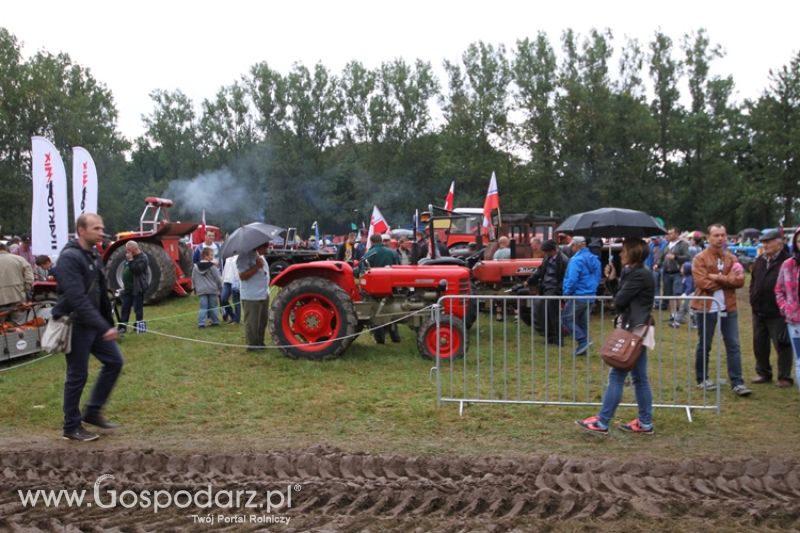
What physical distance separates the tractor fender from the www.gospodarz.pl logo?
170 inches

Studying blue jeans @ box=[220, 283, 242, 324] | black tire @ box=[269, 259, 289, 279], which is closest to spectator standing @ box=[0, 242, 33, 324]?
blue jeans @ box=[220, 283, 242, 324]

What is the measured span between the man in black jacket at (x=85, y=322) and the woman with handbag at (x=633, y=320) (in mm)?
3764

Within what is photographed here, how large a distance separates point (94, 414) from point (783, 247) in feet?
21.4

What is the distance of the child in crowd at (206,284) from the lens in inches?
424

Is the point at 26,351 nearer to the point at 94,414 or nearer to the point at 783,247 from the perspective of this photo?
the point at 94,414

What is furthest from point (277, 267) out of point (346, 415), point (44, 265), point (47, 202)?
point (346, 415)

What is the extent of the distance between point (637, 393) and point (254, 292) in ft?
16.8

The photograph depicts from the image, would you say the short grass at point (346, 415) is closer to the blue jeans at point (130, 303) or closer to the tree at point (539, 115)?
the blue jeans at point (130, 303)

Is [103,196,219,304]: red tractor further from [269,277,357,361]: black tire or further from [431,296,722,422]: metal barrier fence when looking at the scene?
[431,296,722,422]: metal barrier fence

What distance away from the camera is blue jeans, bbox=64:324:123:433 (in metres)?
5.09

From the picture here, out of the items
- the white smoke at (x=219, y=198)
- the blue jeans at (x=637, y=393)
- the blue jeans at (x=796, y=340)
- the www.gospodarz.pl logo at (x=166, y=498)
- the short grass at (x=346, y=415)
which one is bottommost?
the www.gospodarz.pl logo at (x=166, y=498)

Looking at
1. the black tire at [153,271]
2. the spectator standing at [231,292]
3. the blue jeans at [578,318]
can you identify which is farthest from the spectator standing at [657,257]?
the black tire at [153,271]

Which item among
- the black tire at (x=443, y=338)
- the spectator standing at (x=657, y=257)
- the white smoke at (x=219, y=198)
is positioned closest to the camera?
the black tire at (x=443, y=338)

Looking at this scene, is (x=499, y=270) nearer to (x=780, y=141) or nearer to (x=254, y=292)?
(x=254, y=292)
